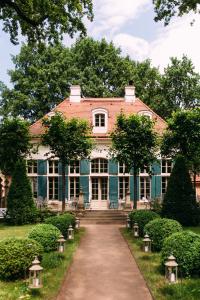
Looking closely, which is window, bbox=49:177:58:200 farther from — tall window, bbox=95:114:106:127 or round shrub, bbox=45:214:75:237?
round shrub, bbox=45:214:75:237

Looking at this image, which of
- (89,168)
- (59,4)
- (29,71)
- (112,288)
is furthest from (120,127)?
(29,71)

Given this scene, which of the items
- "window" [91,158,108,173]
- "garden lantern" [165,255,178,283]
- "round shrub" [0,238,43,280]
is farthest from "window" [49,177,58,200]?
"garden lantern" [165,255,178,283]

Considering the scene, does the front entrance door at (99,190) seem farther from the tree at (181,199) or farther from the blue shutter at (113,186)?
the tree at (181,199)

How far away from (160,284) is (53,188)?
22986 mm

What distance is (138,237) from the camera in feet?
65.0

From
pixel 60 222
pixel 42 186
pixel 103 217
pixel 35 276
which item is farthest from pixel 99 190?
pixel 35 276

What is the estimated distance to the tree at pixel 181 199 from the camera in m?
23.8

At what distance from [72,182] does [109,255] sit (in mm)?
18004

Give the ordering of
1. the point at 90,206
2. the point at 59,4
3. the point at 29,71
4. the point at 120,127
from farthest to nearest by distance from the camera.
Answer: the point at 29,71, the point at 90,206, the point at 120,127, the point at 59,4

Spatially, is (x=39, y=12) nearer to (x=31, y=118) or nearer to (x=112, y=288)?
(x=112, y=288)

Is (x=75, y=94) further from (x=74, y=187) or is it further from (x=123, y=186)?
(x=123, y=186)

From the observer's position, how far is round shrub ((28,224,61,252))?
50.3 ft

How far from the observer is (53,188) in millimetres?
33594

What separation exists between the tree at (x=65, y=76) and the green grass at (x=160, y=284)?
30.5 m
